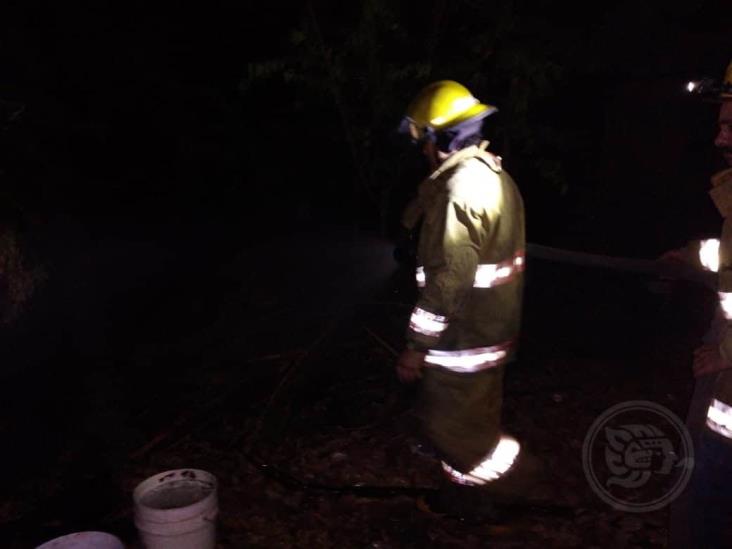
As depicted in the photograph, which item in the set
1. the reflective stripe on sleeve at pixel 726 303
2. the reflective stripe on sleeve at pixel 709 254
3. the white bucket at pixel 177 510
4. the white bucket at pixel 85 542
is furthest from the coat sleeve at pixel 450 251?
the white bucket at pixel 85 542

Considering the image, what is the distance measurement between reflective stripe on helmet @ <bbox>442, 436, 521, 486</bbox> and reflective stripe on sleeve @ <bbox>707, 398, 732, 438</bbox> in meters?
1.46

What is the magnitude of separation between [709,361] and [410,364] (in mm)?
1566

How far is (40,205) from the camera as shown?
6.43m

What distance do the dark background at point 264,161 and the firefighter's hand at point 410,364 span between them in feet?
9.49

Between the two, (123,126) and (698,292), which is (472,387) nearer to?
(698,292)

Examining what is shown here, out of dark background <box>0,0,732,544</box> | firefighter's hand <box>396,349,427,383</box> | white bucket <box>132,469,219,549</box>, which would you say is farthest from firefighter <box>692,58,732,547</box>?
dark background <box>0,0,732,544</box>

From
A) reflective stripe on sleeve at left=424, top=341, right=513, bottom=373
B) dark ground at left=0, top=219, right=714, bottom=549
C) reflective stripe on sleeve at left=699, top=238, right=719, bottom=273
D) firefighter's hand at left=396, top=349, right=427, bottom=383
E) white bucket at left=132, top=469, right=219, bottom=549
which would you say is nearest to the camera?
reflective stripe on sleeve at left=699, top=238, right=719, bottom=273

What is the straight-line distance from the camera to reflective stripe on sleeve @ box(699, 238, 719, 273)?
3028 mm

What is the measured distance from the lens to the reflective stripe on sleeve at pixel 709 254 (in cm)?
303

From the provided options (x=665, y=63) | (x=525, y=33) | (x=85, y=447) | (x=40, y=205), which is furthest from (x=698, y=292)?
(x=40, y=205)

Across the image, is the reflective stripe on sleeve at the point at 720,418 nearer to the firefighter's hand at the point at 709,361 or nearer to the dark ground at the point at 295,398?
the firefighter's hand at the point at 709,361

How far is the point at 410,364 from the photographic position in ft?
11.6

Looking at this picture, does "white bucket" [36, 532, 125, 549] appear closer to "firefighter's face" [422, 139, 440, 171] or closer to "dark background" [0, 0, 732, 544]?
"dark background" [0, 0, 732, 544]

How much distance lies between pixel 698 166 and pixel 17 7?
9.95 meters
